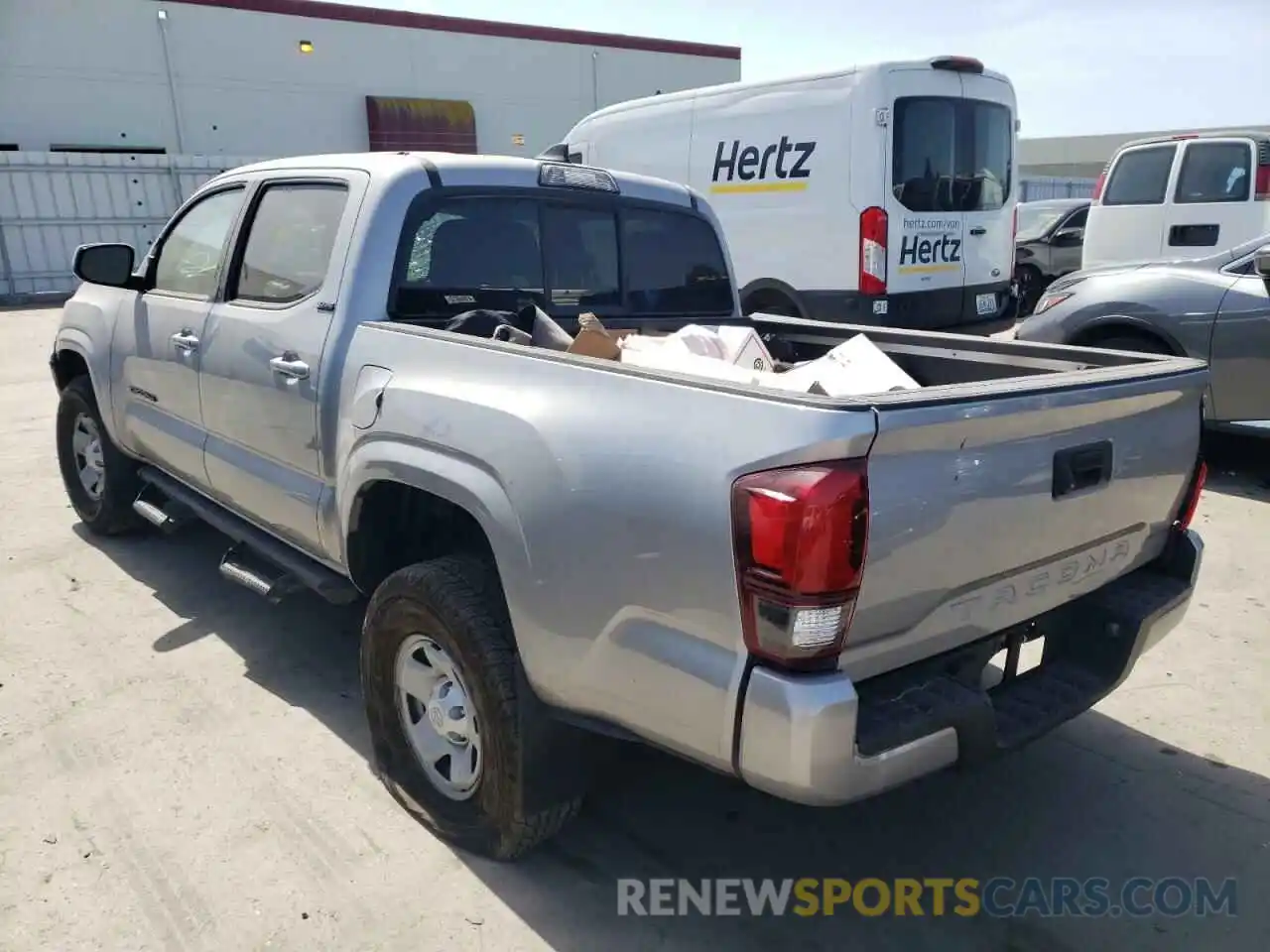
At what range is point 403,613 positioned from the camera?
8.97ft

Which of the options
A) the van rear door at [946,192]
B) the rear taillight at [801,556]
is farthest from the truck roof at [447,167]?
the van rear door at [946,192]

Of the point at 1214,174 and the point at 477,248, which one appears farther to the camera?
the point at 1214,174

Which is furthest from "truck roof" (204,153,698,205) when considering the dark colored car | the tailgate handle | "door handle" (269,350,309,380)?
the dark colored car

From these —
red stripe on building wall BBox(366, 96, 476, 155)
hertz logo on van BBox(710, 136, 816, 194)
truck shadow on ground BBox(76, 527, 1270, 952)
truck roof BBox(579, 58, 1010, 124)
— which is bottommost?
truck shadow on ground BBox(76, 527, 1270, 952)

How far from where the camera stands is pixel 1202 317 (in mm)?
5902

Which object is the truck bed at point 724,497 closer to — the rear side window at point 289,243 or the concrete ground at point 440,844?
the concrete ground at point 440,844

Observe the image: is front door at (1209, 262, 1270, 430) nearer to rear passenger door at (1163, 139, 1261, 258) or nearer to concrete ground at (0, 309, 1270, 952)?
concrete ground at (0, 309, 1270, 952)

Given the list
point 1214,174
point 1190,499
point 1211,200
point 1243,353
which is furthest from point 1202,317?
point 1214,174

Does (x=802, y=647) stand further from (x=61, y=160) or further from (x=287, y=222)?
(x=61, y=160)

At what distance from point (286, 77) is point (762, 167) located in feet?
62.2

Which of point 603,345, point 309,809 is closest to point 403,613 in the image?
point 309,809

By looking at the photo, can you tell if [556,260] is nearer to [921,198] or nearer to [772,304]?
[921,198]

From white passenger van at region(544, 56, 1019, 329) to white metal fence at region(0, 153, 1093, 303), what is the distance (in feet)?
43.6

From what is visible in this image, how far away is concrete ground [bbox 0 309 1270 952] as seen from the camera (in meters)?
2.47
